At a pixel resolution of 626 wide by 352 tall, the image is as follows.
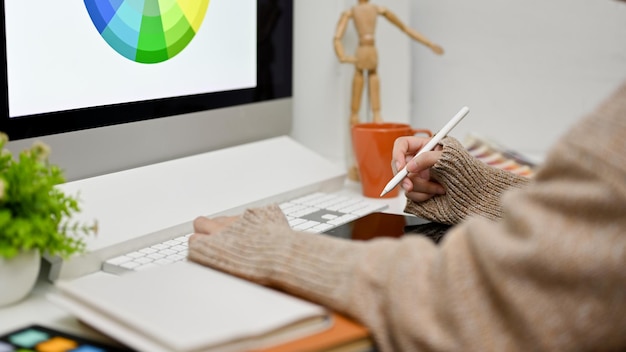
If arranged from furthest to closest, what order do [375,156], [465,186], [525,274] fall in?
[375,156] → [465,186] → [525,274]

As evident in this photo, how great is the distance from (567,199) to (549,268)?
0.15 ft

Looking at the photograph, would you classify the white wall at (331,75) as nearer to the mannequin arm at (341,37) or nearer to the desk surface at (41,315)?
the mannequin arm at (341,37)

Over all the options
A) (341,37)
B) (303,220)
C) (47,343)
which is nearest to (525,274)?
(47,343)

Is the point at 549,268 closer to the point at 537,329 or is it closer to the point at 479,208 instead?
the point at 537,329

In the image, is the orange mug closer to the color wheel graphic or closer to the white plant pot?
the color wheel graphic

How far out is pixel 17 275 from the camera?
66 centimetres

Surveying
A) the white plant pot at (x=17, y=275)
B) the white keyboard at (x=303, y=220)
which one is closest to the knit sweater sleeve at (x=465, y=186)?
the white keyboard at (x=303, y=220)

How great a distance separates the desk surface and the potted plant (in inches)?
0.5

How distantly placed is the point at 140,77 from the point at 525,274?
1.87 feet

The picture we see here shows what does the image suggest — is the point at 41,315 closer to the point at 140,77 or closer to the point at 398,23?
the point at 140,77

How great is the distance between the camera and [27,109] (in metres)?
0.81

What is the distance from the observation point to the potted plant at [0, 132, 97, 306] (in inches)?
24.9

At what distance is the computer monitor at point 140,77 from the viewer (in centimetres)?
81

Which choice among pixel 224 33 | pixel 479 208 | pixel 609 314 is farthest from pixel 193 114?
pixel 609 314
